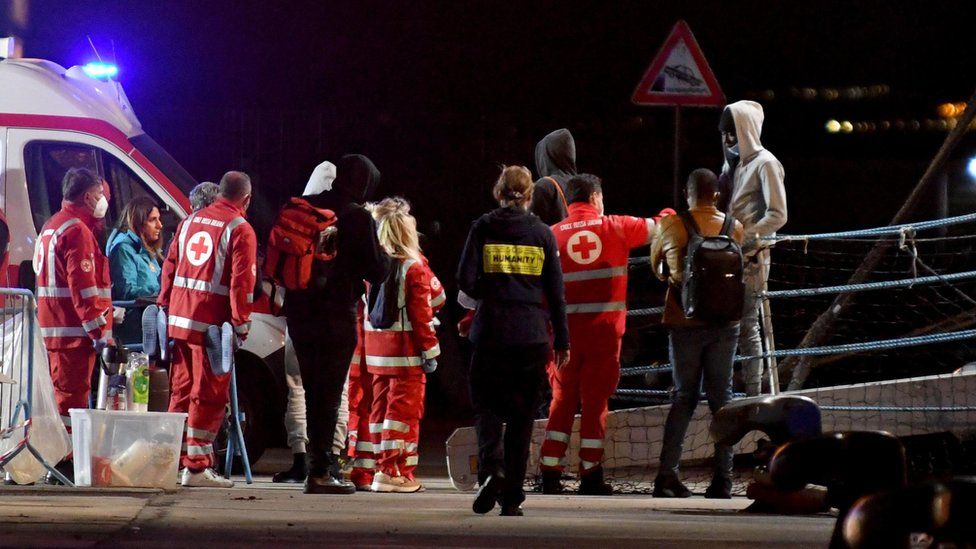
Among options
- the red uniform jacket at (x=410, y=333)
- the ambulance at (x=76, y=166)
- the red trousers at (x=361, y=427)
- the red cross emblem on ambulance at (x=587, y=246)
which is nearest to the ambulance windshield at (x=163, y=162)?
the ambulance at (x=76, y=166)

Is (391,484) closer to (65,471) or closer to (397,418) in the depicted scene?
(397,418)

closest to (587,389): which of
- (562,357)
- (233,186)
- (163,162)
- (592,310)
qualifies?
(592,310)

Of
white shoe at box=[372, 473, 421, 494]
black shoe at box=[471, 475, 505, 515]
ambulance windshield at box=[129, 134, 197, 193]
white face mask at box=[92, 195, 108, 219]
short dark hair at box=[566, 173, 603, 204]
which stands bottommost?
white shoe at box=[372, 473, 421, 494]

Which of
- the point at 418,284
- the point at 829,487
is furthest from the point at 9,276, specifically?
the point at 829,487

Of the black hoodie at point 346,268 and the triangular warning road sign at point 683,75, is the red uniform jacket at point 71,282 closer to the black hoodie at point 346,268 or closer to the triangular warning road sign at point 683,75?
the black hoodie at point 346,268

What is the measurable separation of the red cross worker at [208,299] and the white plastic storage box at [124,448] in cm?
39

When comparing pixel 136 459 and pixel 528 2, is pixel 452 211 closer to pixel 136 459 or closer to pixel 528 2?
pixel 528 2

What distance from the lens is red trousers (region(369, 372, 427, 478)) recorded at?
9078 mm

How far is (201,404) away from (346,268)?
3.66 ft

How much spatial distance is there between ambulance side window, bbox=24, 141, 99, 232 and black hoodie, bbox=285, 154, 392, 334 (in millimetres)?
2149

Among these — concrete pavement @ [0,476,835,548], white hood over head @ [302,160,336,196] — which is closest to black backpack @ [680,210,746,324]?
concrete pavement @ [0,476,835,548]

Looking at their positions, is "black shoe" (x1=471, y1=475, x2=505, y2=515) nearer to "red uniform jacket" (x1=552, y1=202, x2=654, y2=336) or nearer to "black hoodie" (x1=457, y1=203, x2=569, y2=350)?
"black hoodie" (x1=457, y1=203, x2=569, y2=350)

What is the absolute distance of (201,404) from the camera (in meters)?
8.93

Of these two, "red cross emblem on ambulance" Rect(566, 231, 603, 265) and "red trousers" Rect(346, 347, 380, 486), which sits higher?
"red cross emblem on ambulance" Rect(566, 231, 603, 265)
